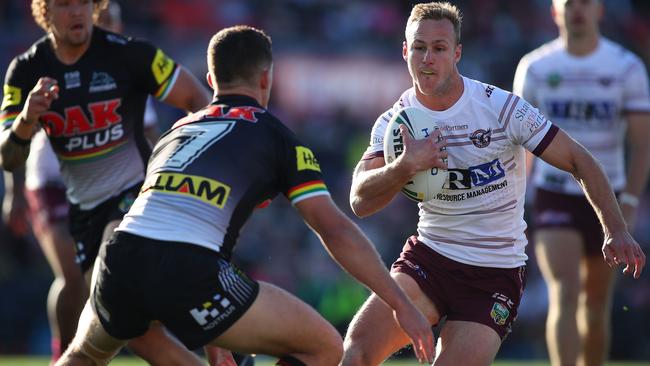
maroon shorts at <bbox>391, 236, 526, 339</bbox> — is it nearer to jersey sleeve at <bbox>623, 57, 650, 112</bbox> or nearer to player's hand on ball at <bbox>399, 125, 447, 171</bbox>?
player's hand on ball at <bbox>399, 125, 447, 171</bbox>

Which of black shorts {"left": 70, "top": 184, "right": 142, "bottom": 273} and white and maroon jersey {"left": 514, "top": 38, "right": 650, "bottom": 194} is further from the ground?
white and maroon jersey {"left": 514, "top": 38, "right": 650, "bottom": 194}

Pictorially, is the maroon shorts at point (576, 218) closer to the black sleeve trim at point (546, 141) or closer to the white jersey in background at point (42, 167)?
the black sleeve trim at point (546, 141)

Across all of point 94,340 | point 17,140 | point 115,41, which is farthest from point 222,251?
point 115,41

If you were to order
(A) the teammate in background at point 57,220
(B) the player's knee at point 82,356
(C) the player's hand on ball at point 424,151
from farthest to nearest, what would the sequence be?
(A) the teammate in background at point 57,220 → (B) the player's knee at point 82,356 → (C) the player's hand on ball at point 424,151

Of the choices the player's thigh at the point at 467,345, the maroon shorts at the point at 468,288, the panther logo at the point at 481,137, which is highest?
the panther logo at the point at 481,137

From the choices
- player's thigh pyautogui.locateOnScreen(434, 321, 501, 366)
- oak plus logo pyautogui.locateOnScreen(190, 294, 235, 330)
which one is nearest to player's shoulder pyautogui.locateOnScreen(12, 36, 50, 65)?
oak plus logo pyautogui.locateOnScreen(190, 294, 235, 330)

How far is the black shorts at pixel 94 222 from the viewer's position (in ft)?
24.7

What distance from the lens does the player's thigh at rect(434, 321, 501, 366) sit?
5980 millimetres

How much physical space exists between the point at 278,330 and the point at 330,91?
1380cm

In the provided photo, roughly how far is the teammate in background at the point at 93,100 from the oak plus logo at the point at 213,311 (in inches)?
87.1

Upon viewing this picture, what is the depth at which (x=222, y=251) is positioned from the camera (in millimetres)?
5418

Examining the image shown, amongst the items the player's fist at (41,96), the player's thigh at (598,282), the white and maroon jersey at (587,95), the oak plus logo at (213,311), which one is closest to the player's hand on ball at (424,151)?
the oak plus logo at (213,311)

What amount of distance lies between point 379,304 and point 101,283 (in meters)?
1.55

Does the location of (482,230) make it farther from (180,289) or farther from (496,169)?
(180,289)
